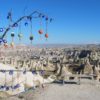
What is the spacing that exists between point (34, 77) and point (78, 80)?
20.2 feet

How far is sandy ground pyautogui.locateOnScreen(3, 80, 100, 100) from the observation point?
17.7 m

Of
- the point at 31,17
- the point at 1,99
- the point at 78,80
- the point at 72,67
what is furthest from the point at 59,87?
the point at 72,67

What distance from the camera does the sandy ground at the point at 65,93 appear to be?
17734 mm

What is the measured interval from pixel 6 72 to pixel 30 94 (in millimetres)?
7062

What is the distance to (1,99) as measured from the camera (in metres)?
17.8

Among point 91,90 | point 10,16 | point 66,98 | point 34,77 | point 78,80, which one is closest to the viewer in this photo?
point 10,16

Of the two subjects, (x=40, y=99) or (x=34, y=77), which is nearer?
(x=40, y=99)

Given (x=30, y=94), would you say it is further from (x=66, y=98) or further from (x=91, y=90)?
(x=91, y=90)

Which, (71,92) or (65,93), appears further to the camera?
(71,92)

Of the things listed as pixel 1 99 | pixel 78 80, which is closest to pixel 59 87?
pixel 78 80

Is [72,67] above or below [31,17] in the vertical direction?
below

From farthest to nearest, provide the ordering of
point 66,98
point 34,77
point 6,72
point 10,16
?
point 34,77 → point 6,72 → point 66,98 → point 10,16

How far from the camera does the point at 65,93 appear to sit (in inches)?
728

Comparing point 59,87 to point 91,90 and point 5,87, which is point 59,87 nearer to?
point 91,90
